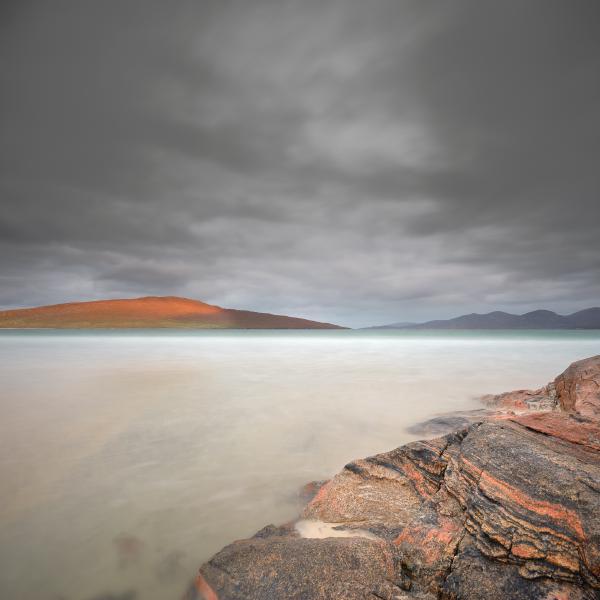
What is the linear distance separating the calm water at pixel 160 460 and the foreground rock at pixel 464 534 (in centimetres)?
92

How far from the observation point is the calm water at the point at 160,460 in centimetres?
344

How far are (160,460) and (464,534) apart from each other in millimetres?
4875

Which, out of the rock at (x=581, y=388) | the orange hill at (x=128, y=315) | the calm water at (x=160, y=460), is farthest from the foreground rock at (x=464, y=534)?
the orange hill at (x=128, y=315)

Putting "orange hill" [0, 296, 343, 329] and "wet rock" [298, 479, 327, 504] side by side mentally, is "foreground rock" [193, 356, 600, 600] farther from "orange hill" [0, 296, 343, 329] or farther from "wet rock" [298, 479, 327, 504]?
"orange hill" [0, 296, 343, 329]

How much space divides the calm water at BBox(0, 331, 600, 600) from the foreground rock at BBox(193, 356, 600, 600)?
0.92 metres

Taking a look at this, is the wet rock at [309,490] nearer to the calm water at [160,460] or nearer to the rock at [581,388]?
the calm water at [160,460]

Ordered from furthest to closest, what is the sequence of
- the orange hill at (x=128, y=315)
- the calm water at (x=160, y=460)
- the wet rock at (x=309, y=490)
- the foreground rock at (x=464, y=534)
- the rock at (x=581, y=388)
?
the orange hill at (x=128, y=315), the rock at (x=581, y=388), the wet rock at (x=309, y=490), the calm water at (x=160, y=460), the foreground rock at (x=464, y=534)

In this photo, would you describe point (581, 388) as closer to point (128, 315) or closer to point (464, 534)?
point (464, 534)

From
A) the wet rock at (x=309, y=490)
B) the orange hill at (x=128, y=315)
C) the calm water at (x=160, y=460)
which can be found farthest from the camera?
the orange hill at (x=128, y=315)

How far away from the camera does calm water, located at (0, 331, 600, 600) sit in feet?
11.3

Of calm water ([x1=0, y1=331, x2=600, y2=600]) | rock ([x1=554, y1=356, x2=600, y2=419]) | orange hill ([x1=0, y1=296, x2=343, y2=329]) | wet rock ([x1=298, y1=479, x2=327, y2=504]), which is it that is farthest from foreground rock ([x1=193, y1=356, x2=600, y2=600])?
orange hill ([x1=0, y1=296, x2=343, y2=329])

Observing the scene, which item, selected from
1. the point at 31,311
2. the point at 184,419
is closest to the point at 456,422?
the point at 184,419

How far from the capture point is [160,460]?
5805 millimetres

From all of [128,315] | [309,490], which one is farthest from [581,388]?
[128,315]
